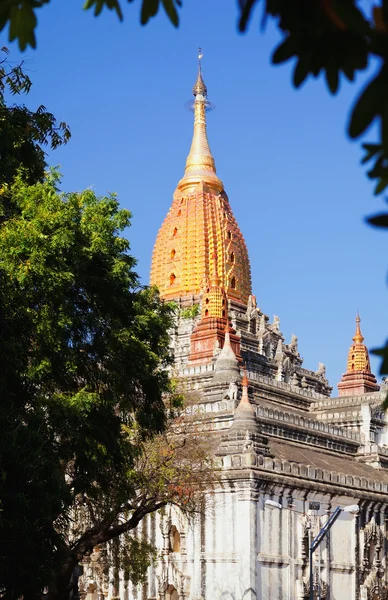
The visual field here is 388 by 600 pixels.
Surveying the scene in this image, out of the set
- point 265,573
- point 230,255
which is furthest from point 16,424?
point 230,255

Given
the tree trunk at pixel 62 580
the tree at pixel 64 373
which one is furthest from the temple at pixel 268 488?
the tree trunk at pixel 62 580

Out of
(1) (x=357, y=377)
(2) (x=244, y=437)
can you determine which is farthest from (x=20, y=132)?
(1) (x=357, y=377)

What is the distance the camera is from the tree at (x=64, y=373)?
57.3 feet

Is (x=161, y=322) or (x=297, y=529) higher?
(x=161, y=322)

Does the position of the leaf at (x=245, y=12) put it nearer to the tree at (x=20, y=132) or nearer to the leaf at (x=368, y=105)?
the leaf at (x=368, y=105)

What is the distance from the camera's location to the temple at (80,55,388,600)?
33219 mm

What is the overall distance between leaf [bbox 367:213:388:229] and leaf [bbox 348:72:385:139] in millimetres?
321

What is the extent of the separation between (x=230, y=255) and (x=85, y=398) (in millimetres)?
44715

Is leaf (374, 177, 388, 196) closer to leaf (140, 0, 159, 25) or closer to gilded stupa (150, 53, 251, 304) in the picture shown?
leaf (140, 0, 159, 25)

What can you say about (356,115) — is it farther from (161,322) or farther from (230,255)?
(230,255)

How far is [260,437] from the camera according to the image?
35625 mm

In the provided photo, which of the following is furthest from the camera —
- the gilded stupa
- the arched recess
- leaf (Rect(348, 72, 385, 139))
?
the gilded stupa

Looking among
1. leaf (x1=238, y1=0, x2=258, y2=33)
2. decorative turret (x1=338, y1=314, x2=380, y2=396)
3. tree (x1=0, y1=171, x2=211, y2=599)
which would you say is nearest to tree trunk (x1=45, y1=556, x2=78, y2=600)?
tree (x1=0, y1=171, x2=211, y2=599)

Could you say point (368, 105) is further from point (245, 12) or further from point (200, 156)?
point (200, 156)
